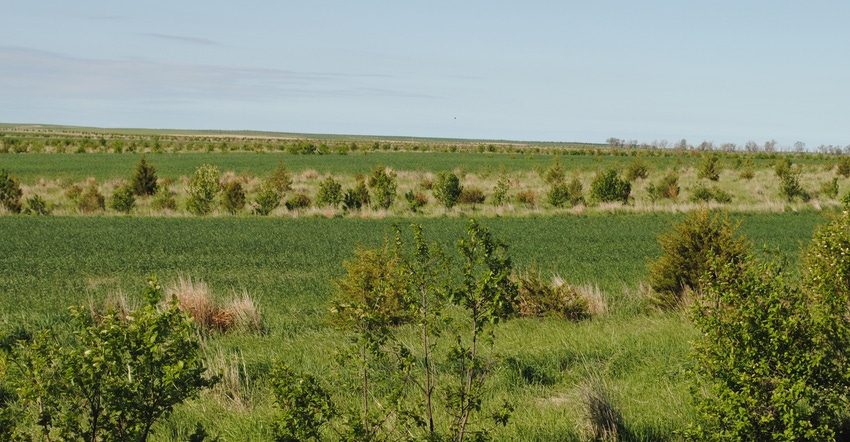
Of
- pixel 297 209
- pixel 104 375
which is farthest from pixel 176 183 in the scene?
pixel 104 375

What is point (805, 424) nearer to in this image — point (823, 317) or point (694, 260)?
point (823, 317)

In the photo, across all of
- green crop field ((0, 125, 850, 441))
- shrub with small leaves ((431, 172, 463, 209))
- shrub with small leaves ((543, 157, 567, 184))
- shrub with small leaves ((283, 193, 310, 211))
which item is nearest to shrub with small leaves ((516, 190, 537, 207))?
green crop field ((0, 125, 850, 441))

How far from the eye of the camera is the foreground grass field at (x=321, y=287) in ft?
22.4

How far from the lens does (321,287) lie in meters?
14.0

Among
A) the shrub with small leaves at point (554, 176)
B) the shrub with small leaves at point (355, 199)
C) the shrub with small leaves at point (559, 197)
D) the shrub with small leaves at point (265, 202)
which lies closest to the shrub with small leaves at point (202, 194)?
the shrub with small leaves at point (265, 202)

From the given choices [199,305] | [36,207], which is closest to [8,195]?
[36,207]

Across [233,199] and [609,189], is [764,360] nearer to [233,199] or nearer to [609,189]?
[233,199]

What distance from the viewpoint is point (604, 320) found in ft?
36.5

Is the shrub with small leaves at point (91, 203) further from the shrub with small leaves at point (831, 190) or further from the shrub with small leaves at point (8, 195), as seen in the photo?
the shrub with small leaves at point (831, 190)

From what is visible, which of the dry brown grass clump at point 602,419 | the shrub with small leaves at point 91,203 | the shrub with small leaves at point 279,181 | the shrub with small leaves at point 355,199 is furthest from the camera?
the shrub with small leaves at point 279,181

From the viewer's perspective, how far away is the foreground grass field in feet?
22.4

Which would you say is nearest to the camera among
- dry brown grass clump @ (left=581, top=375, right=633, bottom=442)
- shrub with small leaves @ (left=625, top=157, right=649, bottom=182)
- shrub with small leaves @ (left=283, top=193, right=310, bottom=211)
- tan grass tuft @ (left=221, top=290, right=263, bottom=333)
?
dry brown grass clump @ (left=581, top=375, right=633, bottom=442)

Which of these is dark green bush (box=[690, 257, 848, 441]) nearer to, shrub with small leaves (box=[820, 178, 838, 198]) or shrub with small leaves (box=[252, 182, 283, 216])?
shrub with small leaves (box=[252, 182, 283, 216])

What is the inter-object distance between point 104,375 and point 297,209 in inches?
1022
